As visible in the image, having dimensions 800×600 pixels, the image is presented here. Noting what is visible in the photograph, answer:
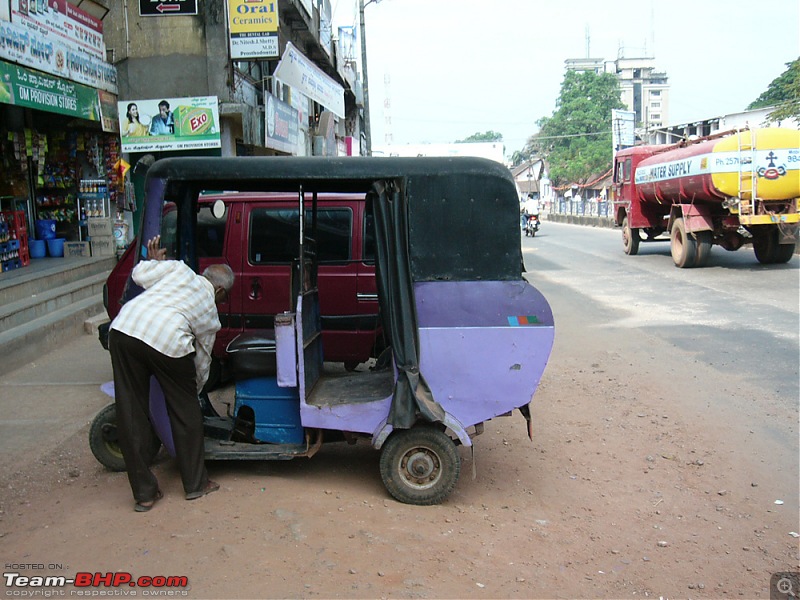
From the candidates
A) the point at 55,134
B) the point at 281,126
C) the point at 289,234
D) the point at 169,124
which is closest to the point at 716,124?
the point at 281,126

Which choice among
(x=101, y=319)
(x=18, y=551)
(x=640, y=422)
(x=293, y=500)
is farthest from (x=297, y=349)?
(x=101, y=319)

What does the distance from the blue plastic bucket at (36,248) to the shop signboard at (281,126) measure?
5809mm

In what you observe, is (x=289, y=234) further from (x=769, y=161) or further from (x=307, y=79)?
(x=307, y=79)

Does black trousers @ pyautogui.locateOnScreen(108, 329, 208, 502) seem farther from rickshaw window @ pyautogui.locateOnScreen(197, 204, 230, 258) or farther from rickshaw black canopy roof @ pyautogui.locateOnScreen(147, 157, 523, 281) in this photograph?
rickshaw window @ pyautogui.locateOnScreen(197, 204, 230, 258)

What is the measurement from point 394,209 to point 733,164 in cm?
1304

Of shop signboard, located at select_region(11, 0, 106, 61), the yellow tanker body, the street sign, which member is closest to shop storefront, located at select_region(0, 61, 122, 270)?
shop signboard, located at select_region(11, 0, 106, 61)

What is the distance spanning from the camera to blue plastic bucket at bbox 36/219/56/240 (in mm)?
12984

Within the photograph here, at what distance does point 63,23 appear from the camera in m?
11.9

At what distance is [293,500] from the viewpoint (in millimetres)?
4371

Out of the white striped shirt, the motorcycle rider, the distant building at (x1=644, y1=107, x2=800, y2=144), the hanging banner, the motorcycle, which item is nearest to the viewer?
the white striped shirt

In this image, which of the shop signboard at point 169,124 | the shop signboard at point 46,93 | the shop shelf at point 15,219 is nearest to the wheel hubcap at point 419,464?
the shop signboard at point 46,93

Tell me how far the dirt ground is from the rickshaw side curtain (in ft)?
1.99

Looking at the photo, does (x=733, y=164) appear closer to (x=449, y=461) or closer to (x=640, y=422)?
(x=640, y=422)

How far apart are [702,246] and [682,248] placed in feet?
1.41
